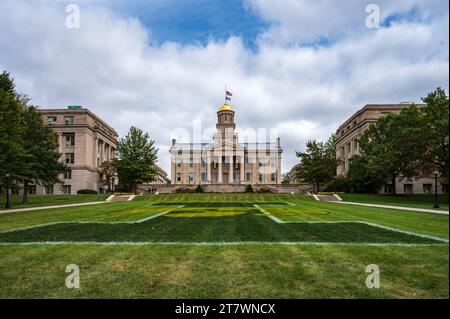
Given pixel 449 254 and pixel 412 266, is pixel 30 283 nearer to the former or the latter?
pixel 449 254

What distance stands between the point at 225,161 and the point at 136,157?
38.5 meters

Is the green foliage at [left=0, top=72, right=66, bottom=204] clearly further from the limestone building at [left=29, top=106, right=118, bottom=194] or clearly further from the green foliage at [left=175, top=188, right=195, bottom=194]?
the green foliage at [left=175, top=188, right=195, bottom=194]

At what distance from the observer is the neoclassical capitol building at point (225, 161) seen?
88312mm

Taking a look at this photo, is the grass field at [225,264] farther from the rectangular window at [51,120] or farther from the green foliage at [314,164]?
the rectangular window at [51,120]

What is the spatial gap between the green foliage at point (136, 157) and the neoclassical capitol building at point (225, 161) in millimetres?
34985

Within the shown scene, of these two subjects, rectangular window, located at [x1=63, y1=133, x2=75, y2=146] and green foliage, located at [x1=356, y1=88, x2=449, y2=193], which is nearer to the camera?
green foliage, located at [x1=356, y1=88, x2=449, y2=193]

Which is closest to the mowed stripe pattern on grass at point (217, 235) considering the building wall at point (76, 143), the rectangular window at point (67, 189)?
the building wall at point (76, 143)

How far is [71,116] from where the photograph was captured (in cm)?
6694

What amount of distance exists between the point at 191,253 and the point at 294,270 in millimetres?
2605

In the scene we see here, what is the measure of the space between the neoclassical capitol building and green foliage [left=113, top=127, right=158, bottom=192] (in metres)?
35.0

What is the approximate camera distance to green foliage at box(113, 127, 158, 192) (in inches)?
2019

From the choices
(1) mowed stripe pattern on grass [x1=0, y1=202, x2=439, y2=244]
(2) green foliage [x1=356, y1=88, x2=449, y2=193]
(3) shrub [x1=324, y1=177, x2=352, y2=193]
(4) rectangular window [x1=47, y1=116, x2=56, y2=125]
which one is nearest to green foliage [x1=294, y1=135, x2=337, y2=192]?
(3) shrub [x1=324, y1=177, x2=352, y2=193]

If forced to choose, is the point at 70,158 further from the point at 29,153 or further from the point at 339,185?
the point at 339,185
